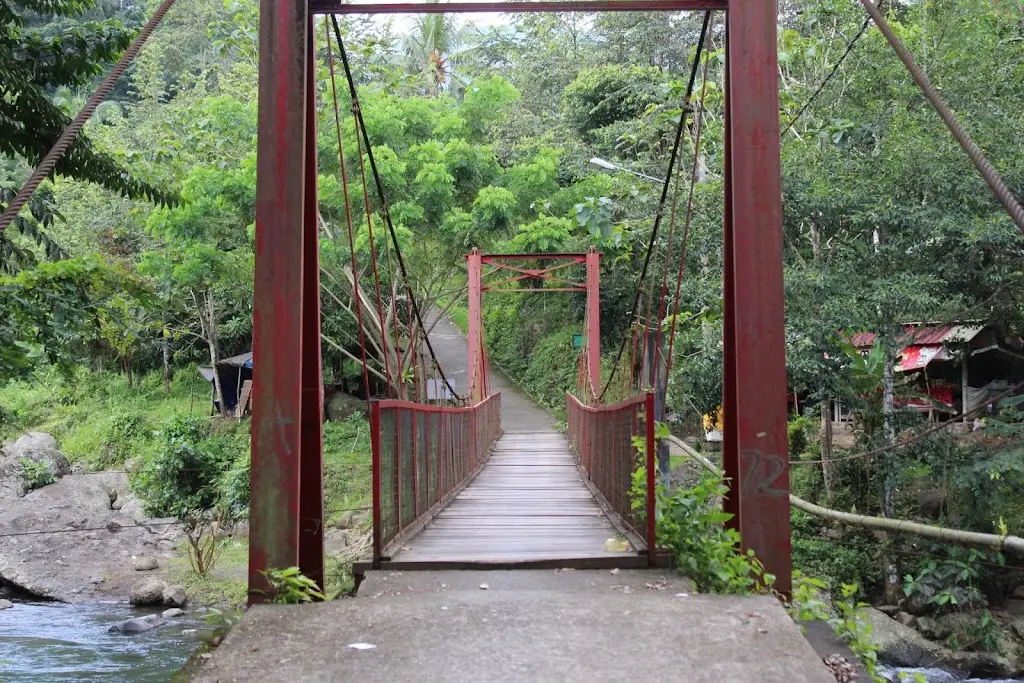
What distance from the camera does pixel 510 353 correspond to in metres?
31.8

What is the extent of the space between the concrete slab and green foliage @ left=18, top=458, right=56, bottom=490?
739 inches

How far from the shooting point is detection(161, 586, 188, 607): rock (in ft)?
45.9

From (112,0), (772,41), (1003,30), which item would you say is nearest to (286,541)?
(772,41)

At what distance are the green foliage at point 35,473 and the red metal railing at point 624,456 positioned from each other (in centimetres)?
1516

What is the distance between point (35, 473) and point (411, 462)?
17.0 metres

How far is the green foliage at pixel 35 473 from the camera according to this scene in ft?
66.3

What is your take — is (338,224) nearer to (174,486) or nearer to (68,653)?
(174,486)

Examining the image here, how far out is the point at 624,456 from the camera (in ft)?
20.5

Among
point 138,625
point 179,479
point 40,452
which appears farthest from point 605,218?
point 40,452

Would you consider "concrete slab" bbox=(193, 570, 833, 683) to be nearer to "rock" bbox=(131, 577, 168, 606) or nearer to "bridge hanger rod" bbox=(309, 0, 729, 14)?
"bridge hanger rod" bbox=(309, 0, 729, 14)

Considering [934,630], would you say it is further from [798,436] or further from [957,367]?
[957,367]

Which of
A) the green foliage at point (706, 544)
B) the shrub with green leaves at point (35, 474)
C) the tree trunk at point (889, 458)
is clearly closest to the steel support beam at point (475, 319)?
the tree trunk at point (889, 458)

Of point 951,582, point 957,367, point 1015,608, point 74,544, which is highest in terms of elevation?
point 957,367

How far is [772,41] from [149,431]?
2302 cm
